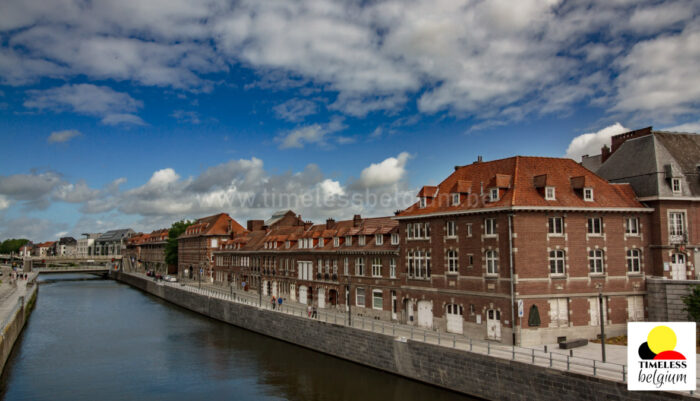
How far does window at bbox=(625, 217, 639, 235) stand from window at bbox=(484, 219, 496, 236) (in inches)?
412

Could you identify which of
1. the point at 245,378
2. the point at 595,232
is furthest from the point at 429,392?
the point at 595,232

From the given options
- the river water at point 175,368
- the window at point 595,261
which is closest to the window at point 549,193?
the window at point 595,261

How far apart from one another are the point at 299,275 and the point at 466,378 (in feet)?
110

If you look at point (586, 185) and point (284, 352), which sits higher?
point (586, 185)

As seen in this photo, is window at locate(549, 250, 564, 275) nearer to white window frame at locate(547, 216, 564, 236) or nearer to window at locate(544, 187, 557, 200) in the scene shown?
white window frame at locate(547, 216, 564, 236)

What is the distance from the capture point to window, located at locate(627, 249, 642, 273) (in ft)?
120

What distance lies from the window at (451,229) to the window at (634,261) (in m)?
12.6

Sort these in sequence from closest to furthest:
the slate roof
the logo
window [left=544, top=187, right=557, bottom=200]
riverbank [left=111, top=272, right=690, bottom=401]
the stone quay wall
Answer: the logo < riverbank [left=111, top=272, right=690, bottom=401] < window [left=544, top=187, right=557, bottom=200] < the slate roof < the stone quay wall

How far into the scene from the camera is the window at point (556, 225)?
3456cm

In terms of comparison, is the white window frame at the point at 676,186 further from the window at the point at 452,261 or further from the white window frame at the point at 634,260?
the window at the point at 452,261

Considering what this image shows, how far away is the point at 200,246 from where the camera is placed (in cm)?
10019

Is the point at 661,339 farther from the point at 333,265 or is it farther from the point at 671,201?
the point at 333,265

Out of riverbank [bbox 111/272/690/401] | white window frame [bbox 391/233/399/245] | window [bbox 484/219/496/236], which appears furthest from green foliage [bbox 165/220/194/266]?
window [bbox 484/219/496/236]

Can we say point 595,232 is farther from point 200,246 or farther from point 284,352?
point 200,246
